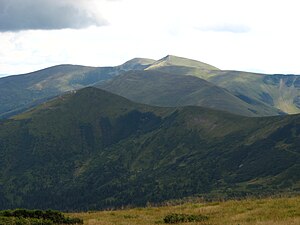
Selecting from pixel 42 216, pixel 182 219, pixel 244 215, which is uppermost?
pixel 42 216

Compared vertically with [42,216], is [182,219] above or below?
below

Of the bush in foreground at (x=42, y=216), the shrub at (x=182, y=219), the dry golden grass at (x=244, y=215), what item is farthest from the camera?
the shrub at (x=182, y=219)

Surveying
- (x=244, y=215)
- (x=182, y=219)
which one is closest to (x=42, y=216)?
(x=182, y=219)

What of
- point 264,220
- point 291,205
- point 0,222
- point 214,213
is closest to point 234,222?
point 264,220

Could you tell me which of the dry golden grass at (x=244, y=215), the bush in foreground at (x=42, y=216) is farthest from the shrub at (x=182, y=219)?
the bush in foreground at (x=42, y=216)

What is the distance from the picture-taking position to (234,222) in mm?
24953

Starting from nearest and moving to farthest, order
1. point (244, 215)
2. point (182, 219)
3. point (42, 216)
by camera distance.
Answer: point (182, 219)
point (42, 216)
point (244, 215)

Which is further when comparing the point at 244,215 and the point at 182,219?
the point at 244,215

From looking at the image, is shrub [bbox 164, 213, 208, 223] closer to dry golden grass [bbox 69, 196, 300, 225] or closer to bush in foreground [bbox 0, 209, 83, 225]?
dry golden grass [bbox 69, 196, 300, 225]

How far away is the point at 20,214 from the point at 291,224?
18.5 metres

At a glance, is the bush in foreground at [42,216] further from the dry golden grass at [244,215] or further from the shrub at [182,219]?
the shrub at [182,219]

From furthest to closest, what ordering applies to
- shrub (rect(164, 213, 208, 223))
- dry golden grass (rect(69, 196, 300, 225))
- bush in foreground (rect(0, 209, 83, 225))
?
shrub (rect(164, 213, 208, 223)) < bush in foreground (rect(0, 209, 83, 225)) < dry golden grass (rect(69, 196, 300, 225))

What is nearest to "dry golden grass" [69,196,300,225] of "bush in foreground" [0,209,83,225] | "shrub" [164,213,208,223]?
"shrub" [164,213,208,223]

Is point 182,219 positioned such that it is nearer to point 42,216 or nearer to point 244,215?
point 244,215
